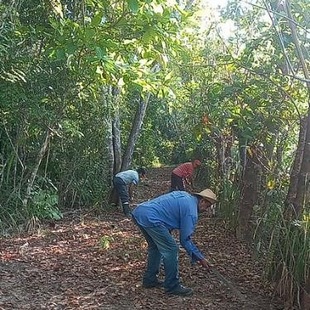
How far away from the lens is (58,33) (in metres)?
6.71

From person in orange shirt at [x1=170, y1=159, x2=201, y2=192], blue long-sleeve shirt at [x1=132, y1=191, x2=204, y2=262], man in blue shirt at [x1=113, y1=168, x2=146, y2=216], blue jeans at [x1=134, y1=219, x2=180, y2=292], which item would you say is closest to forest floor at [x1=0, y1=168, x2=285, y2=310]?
blue jeans at [x1=134, y1=219, x2=180, y2=292]

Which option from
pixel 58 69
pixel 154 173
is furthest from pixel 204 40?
pixel 154 173

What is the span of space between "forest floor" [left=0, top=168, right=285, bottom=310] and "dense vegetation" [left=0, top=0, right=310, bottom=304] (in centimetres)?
39

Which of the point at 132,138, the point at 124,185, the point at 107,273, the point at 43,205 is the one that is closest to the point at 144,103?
the point at 132,138

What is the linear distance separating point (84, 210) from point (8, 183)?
2.59 meters

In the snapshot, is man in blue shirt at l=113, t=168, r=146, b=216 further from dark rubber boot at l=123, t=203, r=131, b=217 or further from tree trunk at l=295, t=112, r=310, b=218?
tree trunk at l=295, t=112, r=310, b=218

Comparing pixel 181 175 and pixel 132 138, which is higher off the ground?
pixel 132 138

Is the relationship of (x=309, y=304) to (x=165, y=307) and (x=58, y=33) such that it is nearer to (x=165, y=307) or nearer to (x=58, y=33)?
(x=165, y=307)

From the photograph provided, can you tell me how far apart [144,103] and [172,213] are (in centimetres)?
722

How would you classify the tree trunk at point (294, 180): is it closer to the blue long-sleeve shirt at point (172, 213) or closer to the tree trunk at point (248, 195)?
the blue long-sleeve shirt at point (172, 213)

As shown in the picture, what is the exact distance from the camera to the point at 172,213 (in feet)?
18.4

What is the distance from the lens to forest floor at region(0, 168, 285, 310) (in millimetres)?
5434

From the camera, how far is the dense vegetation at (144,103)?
580 cm

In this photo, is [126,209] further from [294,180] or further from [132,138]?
[294,180]
